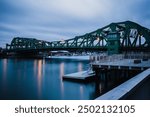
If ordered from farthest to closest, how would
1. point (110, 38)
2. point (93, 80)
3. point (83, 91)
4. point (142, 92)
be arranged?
point (110, 38) < point (93, 80) < point (83, 91) < point (142, 92)

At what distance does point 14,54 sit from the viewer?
9969 centimetres

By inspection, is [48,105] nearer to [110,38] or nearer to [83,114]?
[83,114]

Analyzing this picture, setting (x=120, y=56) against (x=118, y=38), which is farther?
(x=118, y=38)

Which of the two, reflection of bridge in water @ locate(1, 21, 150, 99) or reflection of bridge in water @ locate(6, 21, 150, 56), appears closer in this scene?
reflection of bridge in water @ locate(1, 21, 150, 99)

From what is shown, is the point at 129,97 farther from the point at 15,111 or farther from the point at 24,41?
the point at 24,41

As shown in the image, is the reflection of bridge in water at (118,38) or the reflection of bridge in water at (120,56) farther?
the reflection of bridge in water at (118,38)

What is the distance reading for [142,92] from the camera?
129 inches

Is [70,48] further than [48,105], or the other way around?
[70,48]

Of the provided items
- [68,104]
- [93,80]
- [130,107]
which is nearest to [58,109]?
[68,104]


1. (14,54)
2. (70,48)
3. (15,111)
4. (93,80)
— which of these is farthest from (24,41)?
(15,111)

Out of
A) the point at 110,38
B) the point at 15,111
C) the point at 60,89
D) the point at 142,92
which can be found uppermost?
the point at 110,38

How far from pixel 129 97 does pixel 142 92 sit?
0.83 metres

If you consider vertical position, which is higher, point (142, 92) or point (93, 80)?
point (142, 92)

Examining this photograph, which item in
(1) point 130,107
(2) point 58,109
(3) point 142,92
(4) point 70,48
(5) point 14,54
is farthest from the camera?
(5) point 14,54
